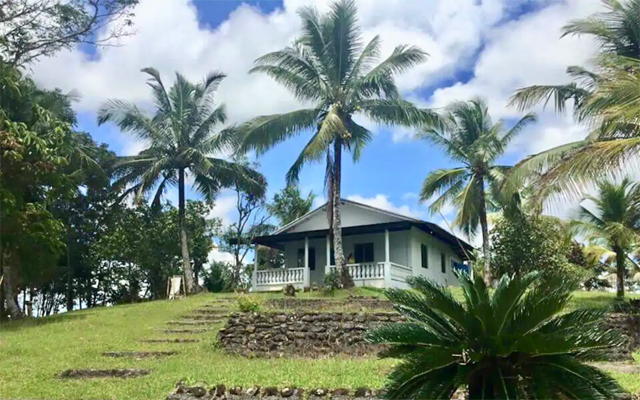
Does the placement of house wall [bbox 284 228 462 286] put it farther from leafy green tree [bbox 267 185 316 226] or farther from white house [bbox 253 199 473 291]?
leafy green tree [bbox 267 185 316 226]

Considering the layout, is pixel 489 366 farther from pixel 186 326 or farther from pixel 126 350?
pixel 186 326

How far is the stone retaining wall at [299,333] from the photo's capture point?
12797 millimetres

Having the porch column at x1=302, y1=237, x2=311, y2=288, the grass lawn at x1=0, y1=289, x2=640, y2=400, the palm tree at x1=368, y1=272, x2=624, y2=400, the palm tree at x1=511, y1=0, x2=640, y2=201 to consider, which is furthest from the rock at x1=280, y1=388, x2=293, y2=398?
the porch column at x1=302, y1=237, x2=311, y2=288

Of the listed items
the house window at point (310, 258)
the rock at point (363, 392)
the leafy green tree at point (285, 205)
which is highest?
the leafy green tree at point (285, 205)

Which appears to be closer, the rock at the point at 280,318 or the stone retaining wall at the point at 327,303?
the rock at the point at 280,318

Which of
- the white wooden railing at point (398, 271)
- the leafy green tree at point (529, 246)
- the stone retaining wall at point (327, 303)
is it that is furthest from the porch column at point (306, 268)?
the leafy green tree at point (529, 246)

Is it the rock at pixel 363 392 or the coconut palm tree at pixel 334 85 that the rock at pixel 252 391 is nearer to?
the rock at pixel 363 392

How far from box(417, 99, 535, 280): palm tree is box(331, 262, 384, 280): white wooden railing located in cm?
368

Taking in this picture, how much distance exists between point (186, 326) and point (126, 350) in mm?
3328

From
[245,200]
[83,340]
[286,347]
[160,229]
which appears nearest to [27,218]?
[83,340]

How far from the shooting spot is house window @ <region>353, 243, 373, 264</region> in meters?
25.9

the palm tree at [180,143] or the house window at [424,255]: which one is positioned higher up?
the palm tree at [180,143]

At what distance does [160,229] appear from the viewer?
99.8 ft

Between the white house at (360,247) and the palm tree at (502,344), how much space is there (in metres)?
17.6
